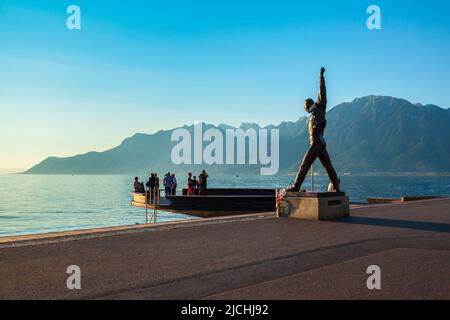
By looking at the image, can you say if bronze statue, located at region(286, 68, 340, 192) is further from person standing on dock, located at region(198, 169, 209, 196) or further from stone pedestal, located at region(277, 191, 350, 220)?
person standing on dock, located at region(198, 169, 209, 196)

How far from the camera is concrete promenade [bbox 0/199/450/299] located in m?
5.61

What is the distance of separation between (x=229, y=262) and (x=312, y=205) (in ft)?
23.9

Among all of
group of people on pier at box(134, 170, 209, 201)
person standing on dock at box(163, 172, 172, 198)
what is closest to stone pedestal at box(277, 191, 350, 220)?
group of people on pier at box(134, 170, 209, 201)

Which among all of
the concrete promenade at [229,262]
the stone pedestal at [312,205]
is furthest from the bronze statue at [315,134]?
the concrete promenade at [229,262]

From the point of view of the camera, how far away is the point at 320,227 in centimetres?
1223

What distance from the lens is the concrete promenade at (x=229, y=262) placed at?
561 cm

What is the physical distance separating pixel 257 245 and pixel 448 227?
6.54m

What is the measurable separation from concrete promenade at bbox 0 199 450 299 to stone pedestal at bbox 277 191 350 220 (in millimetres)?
2090

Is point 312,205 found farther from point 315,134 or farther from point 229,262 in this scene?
point 229,262

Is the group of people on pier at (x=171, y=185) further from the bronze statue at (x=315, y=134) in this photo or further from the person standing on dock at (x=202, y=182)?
the bronze statue at (x=315, y=134)

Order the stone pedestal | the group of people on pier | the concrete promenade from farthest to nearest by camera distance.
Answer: the group of people on pier < the stone pedestal < the concrete promenade

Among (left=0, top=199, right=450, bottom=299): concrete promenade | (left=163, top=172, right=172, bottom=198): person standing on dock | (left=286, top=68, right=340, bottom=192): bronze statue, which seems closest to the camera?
(left=0, top=199, right=450, bottom=299): concrete promenade
